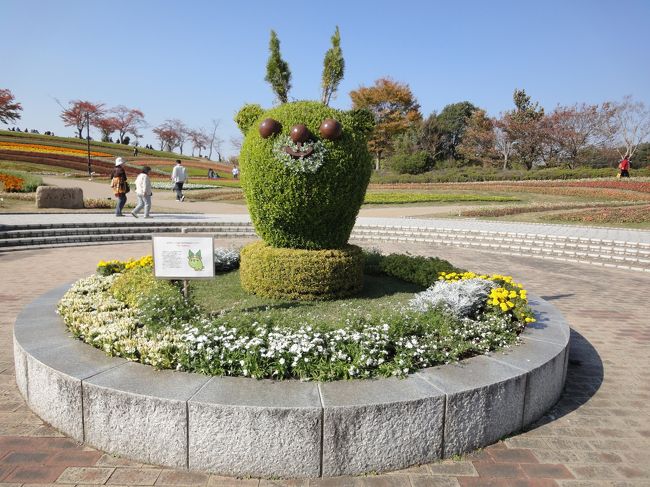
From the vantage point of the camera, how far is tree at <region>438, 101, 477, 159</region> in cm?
5719

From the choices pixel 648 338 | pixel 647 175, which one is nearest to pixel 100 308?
pixel 648 338

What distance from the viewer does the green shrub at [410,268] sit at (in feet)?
22.3

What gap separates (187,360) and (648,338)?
6224mm

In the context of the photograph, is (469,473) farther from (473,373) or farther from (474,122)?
(474,122)

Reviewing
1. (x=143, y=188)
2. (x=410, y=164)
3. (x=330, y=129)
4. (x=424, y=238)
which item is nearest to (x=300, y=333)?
(x=330, y=129)

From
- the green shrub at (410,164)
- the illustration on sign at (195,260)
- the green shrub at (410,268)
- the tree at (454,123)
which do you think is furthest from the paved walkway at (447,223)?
the tree at (454,123)

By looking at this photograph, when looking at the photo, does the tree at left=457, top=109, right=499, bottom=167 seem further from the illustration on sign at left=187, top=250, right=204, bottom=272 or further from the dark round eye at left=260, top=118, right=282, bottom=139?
the illustration on sign at left=187, top=250, right=204, bottom=272

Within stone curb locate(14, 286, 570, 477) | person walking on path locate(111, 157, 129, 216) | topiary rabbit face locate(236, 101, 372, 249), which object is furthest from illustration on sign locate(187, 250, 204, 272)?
person walking on path locate(111, 157, 129, 216)

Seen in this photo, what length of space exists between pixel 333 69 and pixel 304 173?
181cm

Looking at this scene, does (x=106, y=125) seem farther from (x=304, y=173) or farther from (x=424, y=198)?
(x=304, y=173)

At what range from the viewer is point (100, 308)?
16.2 ft

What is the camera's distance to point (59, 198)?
18.0m

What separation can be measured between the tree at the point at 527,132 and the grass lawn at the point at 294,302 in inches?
1838

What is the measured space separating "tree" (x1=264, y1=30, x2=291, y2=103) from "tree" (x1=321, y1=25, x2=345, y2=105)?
0.52 m
